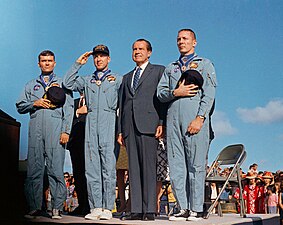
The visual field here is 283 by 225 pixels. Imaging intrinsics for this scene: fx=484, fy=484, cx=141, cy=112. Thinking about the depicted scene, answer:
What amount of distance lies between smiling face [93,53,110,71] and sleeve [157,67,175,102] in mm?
445

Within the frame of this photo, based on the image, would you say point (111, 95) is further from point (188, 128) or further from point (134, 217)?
point (134, 217)

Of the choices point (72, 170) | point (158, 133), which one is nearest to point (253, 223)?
point (158, 133)

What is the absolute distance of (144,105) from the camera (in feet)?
10.4

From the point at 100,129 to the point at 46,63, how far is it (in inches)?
24.7

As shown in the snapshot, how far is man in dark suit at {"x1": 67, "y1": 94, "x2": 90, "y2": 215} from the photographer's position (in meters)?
3.63

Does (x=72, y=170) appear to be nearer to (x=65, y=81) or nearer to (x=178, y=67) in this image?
(x=65, y=81)

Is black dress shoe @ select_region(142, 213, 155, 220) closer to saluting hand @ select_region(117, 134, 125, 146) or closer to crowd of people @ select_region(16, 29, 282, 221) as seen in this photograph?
crowd of people @ select_region(16, 29, 282, 221)

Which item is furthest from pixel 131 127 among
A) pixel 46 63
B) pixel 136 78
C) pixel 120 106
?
pixel 46 63

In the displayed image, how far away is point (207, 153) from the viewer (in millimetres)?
Answer: 3066

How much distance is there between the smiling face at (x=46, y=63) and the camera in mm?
3386

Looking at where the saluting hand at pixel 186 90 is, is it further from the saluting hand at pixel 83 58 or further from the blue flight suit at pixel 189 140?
the saluting hand at pixel 83 58

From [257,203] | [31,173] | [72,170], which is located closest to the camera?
[31,173]

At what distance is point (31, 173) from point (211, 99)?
131cm

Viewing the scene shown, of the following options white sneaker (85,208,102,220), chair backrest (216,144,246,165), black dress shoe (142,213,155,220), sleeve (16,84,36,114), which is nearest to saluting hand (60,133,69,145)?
sleeve (16,84,36,114)
